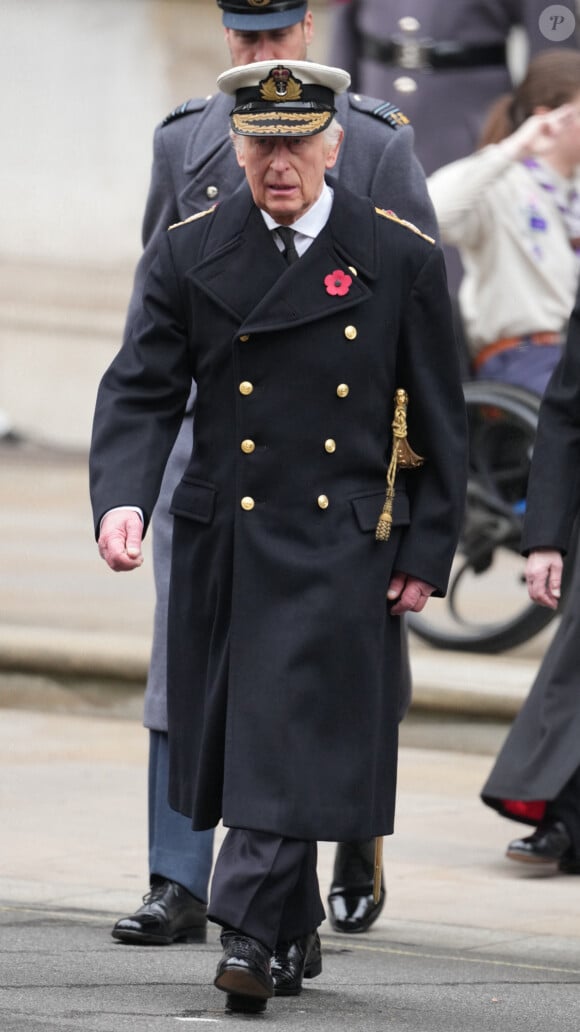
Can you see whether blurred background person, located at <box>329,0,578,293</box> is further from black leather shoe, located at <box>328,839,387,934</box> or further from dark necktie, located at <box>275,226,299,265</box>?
dark necktie, located at <box>275,226,299,265</box>

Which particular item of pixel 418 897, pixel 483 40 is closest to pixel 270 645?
pixel 418 897

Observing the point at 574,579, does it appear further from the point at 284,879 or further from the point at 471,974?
the point at 284,879

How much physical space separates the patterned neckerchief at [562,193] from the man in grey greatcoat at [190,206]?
2766 mm

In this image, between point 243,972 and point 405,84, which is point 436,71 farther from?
point 243,972

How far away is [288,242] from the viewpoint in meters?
4.84

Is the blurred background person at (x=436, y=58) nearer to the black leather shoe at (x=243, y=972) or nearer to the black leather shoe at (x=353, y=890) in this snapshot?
the black leather shoe at (x=353, y=890)

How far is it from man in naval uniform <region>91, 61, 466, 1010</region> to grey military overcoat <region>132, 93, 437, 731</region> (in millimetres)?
586

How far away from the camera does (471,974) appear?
17.2 feet

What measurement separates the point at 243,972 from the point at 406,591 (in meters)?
0.76

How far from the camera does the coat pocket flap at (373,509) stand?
4754 mm

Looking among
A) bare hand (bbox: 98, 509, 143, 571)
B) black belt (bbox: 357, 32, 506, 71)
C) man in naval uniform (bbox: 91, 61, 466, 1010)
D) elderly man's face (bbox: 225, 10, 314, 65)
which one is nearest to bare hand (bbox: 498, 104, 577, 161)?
black belt (bbox: 357, 32, 506, 71)

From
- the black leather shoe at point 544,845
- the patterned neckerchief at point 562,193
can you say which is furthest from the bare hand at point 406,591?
the patterned neckerchief at point 562,193

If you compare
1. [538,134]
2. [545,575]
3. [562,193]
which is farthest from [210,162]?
[562,193]

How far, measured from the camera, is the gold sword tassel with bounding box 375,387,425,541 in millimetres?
4797
